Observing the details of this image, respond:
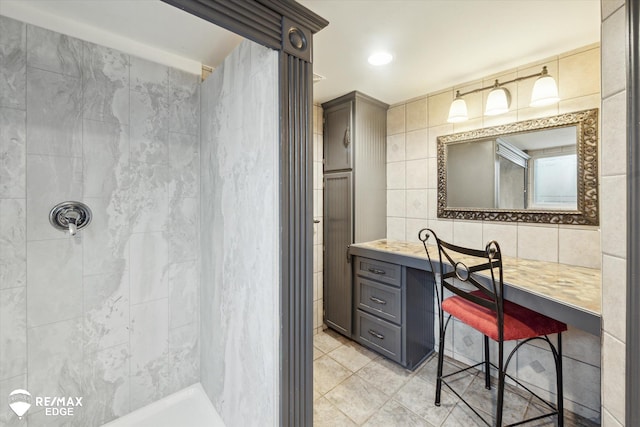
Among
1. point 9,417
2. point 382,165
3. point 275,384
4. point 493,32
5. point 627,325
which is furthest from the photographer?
point 382,165

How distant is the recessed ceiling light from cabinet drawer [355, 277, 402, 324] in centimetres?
167

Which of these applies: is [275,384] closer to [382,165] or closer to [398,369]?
[398,369]

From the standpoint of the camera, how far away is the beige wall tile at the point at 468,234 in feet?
6.93

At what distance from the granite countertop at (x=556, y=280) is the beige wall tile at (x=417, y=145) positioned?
0.92 metres

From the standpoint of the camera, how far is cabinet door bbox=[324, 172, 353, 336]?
2445mm

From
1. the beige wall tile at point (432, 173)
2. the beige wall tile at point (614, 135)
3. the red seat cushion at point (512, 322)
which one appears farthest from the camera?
the beige wall tile at point (432, 173)

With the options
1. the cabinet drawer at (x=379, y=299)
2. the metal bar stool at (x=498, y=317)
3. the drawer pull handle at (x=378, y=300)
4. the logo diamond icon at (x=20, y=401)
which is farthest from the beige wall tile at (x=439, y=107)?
the logo diamond icon at (x=20, y=401)

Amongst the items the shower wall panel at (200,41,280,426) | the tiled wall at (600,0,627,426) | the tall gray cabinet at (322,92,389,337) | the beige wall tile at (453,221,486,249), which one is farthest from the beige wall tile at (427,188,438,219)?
the shower wall panel at (200,41,280,426)

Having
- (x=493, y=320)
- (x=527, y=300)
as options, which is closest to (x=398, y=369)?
(x=493, y=320)

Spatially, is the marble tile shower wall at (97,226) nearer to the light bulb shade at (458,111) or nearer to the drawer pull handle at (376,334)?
the drawer pull handle at (376,334)

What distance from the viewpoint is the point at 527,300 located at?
1315 mm

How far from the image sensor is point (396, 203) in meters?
2.62

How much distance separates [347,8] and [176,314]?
208 centimetres

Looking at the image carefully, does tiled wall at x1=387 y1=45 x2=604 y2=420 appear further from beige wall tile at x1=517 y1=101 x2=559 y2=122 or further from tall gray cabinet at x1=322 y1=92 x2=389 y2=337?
tall gray cabinet at x1=322 y1=92 x2=389 y2=337
